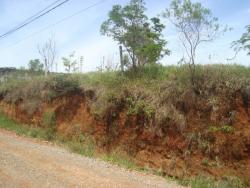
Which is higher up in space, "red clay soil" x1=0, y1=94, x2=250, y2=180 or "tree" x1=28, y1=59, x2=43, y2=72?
"tree" x1=28, y1=59, x2=43, y2=72

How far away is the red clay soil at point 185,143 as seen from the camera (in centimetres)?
1131

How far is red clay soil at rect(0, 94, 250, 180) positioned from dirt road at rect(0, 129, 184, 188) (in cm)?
138

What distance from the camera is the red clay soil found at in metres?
11.3

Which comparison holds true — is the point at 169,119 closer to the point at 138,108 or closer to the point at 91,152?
the point at 138,108

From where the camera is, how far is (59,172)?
10.4 meters

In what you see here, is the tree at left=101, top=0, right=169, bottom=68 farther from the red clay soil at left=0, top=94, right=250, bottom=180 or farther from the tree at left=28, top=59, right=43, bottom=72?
the tree at left=28, top=59, right=43, bottom=72

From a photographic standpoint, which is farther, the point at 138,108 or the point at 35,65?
the point at 35,65

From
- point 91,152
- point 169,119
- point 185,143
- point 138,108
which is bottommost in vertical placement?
point 91,152

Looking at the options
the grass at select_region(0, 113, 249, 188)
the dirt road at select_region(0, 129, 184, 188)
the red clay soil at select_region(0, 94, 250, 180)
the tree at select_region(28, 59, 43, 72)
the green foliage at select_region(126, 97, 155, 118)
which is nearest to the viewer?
the dirt road at select_region(0, 129, 184, 188)

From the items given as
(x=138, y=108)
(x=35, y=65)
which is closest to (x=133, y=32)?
(x=138, y=108)

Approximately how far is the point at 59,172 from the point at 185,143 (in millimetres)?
3986

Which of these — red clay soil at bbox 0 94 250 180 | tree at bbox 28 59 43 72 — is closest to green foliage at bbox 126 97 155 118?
red clay soil at bbox 0 94 250 180

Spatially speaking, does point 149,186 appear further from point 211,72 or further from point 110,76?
point 110,76

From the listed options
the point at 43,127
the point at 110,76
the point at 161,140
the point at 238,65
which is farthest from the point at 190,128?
the point at 43,127
